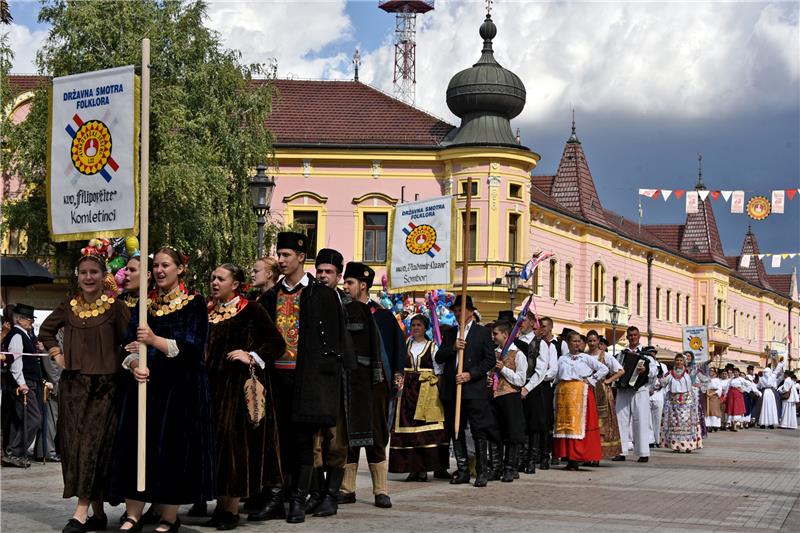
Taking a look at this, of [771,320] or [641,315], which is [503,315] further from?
[771,320]

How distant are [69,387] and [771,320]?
103075 millimetres

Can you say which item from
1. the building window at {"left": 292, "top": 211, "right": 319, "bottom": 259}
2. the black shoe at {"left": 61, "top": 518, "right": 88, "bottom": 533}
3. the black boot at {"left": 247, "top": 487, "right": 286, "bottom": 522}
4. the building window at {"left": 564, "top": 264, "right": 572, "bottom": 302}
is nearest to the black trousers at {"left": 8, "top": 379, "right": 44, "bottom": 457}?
the black boot at {"left": 247, "top": 487, "right": 286, "bottom": 522}

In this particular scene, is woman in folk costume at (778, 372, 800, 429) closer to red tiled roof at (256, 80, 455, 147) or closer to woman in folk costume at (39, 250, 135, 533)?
red tiled roof at (256, 80, 455, 147)

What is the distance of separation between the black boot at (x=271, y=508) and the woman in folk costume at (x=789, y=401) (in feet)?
109

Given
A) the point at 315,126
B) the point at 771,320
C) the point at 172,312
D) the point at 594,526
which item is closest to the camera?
the point at 172,312

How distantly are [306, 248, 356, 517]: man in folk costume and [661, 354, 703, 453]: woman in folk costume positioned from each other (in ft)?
46.6

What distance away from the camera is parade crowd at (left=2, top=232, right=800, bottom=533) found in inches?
352

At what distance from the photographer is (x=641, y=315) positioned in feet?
233

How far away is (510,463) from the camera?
1530 cm

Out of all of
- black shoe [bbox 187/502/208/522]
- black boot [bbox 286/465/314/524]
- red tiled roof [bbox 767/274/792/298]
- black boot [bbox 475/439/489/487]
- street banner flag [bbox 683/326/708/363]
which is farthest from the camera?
red tiled roof [bbox 767/274/792/298]

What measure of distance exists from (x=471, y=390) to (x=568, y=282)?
1822 inches

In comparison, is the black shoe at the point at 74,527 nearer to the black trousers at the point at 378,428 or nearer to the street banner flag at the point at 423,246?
the black trousers at the point at 378,428

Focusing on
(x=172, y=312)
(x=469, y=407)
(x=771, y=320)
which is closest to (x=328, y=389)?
(x=172, y=312)

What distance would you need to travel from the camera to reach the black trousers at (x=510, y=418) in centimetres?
1535
